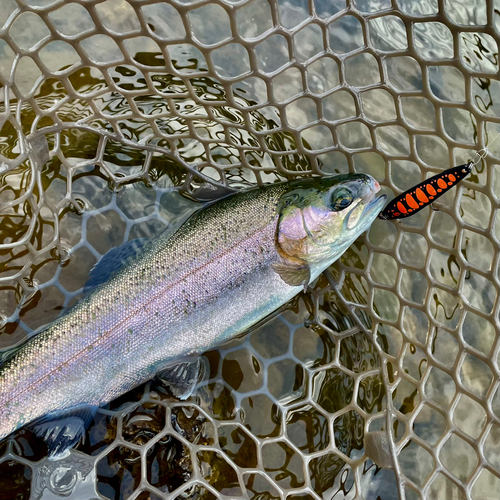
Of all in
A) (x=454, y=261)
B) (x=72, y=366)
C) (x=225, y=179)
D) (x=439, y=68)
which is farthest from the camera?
(x=439, y=68)

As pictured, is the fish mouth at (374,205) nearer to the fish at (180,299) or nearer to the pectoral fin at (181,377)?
the fish at (180,299)

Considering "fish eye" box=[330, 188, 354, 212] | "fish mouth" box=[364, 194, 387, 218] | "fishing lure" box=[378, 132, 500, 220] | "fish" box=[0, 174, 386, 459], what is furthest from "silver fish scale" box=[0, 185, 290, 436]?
"fishing lure" box=[378, 132, 500, 220]

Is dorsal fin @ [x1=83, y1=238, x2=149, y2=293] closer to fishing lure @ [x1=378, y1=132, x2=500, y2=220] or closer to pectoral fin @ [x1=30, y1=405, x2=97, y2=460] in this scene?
pectoral fin @ [x1=30, y1=405, x2=97, y2=460]

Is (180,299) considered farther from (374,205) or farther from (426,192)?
(426,192)

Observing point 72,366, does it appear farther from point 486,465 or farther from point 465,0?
point 465,0

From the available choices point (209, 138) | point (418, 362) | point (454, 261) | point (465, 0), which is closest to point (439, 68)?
point (465, 0)

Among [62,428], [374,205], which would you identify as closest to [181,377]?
[62,428]
